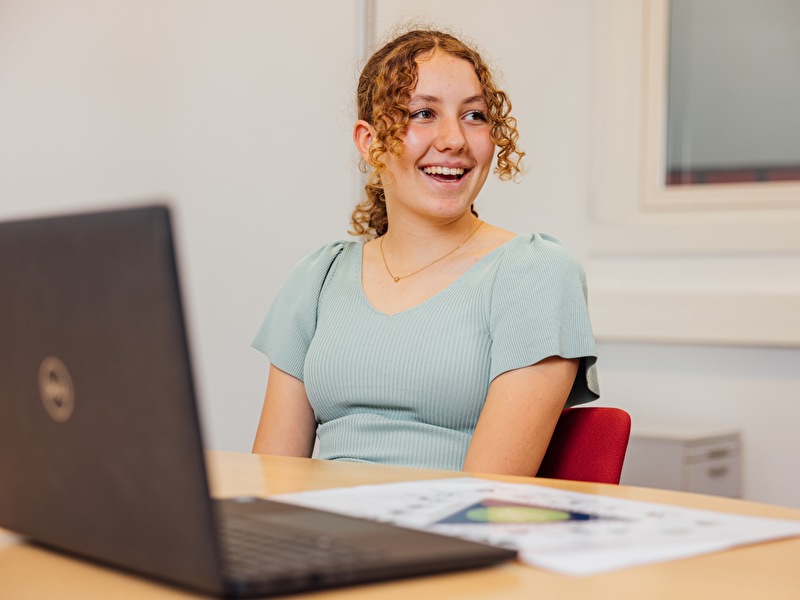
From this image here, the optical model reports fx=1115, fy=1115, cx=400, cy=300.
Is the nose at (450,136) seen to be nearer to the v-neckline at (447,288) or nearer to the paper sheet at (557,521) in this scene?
the v-neckline at (447,288)

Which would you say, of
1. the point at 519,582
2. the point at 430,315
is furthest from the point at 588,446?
the point at 519,582

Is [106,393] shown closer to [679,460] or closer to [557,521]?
[557,521]

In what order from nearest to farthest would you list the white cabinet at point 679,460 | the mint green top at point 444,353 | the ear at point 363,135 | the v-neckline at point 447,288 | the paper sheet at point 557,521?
1. the paper sheet at point 557,521
2. the mint green top at point 444,353
3. the v-neckline at point 447,288
4. the ear at point 363,135
5. the white cabinet at point 679,460

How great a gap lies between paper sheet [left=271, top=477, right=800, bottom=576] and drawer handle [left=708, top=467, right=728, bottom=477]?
7.27ft

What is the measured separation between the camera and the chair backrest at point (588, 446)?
62.7 inches

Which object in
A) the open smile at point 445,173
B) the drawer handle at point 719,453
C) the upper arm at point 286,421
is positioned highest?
the open smile at point 445,173

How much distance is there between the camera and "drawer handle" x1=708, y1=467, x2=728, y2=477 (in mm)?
3270

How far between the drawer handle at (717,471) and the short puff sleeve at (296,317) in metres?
1.58

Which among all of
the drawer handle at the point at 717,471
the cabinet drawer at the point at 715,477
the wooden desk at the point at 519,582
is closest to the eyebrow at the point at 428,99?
the wooden desk at the point at 519,582

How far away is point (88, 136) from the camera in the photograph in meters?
4.93

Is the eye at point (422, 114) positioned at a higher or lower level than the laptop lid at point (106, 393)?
higher

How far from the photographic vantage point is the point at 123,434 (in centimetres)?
72

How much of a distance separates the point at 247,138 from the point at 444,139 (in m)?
2.62

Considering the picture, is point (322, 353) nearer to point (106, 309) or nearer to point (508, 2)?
point (106, 309)
